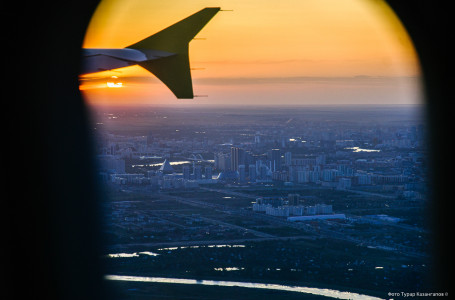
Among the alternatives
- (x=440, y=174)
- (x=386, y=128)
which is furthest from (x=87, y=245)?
(x=386, y=128)

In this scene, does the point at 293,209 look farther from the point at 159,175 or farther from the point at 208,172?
the point at 159,175

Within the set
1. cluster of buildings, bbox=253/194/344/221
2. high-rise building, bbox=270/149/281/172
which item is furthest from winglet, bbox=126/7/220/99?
high-rise building, bbox=270/149/281/172

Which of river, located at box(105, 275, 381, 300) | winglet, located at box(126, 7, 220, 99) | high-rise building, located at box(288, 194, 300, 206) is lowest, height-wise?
river, located at box(105, 275, 381, 300)

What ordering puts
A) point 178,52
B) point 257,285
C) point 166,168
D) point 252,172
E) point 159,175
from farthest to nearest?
point 252,172, point 166,168, point 159,175, point 257,285, point 178,52

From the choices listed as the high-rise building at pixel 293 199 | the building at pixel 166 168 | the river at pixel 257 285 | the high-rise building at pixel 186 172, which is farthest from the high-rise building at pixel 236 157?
the river at pixel 257 285

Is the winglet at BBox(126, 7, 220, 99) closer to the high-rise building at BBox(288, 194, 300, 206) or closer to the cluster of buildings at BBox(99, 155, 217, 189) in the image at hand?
the cluster of buildings at BBox(99, 155, 217, 189)

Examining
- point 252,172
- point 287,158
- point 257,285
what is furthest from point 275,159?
point 257,285

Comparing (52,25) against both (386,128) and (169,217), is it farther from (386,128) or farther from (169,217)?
(386,128)

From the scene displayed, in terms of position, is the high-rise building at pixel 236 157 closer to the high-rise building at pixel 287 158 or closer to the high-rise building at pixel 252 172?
the high-rise building at pixel 252 172
